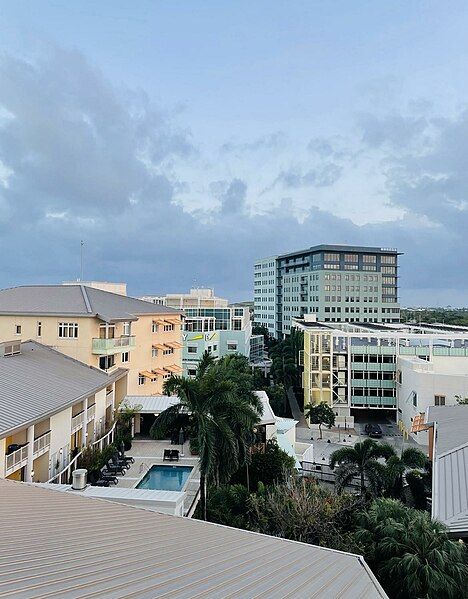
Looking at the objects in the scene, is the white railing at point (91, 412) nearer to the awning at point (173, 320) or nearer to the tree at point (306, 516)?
the tree at point (306, 516)

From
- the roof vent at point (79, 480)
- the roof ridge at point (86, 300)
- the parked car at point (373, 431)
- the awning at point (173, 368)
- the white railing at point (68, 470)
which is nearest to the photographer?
the roof vent at point (79, 480)

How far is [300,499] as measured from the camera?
608 inches

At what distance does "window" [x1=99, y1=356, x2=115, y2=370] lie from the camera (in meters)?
31.6

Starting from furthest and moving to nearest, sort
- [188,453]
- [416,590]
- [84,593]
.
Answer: [188,453], [416,590], [84,593]

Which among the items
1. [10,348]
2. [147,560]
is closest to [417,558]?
[147,560]

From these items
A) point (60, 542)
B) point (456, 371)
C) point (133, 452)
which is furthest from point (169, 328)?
point (60, 542)

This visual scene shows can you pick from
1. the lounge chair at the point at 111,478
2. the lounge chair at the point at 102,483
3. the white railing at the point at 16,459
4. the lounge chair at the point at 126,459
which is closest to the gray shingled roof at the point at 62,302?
the lounge chair at the point at 126,459

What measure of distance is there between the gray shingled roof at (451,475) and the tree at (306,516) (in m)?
2.79

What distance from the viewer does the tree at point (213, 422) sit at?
17953 mm

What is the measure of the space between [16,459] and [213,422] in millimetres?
7552

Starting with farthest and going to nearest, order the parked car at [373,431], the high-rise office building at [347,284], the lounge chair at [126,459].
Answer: the high-rise office building at [347,284] → the parked car at [373,431] → the lounge chair at [126,459]

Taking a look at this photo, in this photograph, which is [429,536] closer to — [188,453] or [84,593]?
[84,593]

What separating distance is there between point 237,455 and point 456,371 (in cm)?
3537

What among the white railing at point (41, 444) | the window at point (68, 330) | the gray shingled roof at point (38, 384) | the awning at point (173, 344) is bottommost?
the white railing at point (41, 444)
